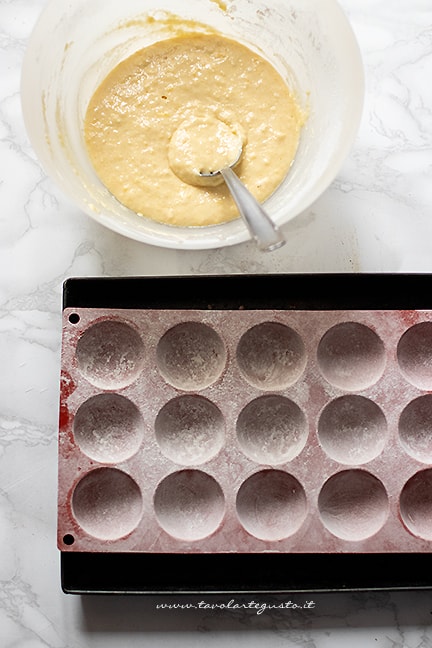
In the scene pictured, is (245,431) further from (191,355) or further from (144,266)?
(144,266)

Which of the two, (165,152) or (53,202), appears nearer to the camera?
(165,152)

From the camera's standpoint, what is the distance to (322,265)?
1.57m

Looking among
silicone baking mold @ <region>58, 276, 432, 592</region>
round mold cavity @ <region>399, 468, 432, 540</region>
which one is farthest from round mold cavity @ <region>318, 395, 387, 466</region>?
round mold cavity @ <region>399, 468, 432, 540</region>

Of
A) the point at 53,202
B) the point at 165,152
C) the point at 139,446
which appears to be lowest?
the point at 139,446

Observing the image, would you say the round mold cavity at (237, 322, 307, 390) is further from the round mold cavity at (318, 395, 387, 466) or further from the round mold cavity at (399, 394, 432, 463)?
the round mold cavity at (399, 394, 432, 463)

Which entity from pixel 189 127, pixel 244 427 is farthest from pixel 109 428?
pixel 189 127

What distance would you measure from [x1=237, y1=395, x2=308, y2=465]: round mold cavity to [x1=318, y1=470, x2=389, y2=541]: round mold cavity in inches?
4.2

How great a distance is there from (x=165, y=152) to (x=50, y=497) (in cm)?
76

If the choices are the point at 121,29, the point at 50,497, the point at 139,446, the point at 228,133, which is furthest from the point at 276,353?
the point at 121,29

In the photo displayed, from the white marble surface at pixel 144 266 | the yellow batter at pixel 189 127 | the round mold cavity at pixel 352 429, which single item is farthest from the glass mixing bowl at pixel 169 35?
the round mold cavity at pixel 352 429

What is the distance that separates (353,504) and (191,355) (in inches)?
18.0

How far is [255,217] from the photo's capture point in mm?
1286

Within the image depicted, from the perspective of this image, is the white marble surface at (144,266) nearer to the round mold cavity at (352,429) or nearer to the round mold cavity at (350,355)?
the round mold cavity at (350,355)

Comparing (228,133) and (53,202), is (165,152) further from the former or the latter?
(53,202)
